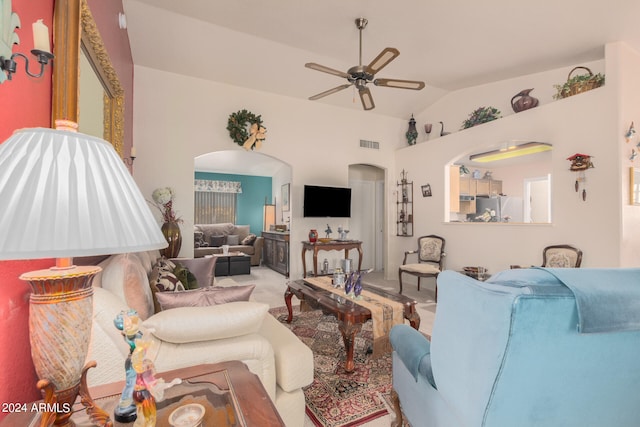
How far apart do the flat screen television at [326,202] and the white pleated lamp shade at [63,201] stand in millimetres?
4493

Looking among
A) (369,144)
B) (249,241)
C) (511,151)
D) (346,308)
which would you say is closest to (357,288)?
(346,308)

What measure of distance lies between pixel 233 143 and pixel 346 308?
3.33m

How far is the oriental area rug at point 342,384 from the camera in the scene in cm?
185

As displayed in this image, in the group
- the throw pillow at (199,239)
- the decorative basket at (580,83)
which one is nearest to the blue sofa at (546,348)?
the decorative basket at (580,83)

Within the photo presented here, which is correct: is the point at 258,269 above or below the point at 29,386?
below

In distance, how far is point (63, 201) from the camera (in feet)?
2.00

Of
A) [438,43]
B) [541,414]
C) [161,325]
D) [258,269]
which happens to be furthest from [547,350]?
[258,269]

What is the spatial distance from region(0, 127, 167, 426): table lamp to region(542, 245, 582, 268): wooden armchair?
14.0 feet

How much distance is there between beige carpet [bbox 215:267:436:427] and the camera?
3.84 m

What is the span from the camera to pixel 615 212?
3.17m

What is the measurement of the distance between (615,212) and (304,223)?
412cm

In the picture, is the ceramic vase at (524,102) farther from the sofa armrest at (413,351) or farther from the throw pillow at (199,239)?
the throw pillow at (199,239)

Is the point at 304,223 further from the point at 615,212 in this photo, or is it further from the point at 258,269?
the point at 615,212

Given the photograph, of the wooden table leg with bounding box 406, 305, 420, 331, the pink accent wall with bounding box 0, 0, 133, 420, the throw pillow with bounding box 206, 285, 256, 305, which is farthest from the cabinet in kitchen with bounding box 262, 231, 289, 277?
the pink accent wall with bounding box 0, 0, 133, 420
